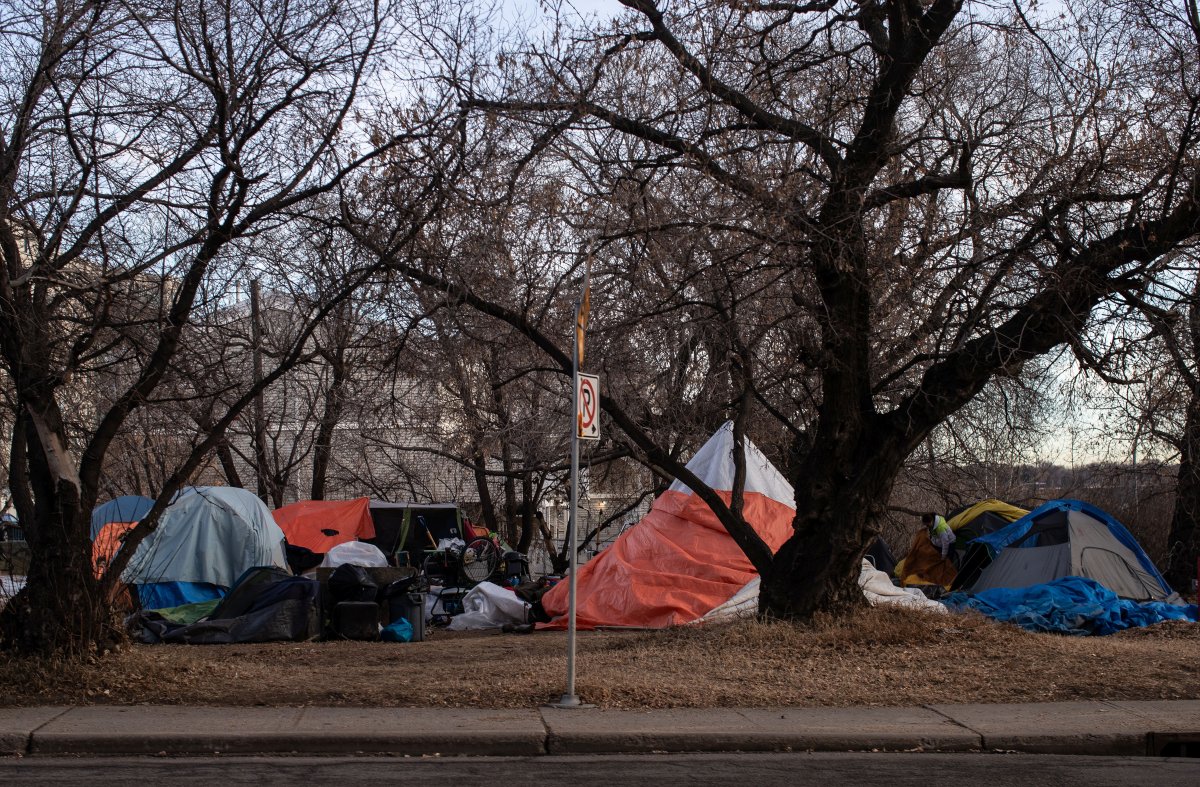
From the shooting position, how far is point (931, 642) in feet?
37.2

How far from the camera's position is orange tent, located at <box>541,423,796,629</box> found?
52.6ft

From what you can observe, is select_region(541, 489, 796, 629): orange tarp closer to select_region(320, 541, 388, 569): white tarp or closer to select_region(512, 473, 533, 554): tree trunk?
select_region(320, 541, 388, 569): white tarp

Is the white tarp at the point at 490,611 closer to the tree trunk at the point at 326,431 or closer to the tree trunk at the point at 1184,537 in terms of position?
the tree trunk at the point at 326,431

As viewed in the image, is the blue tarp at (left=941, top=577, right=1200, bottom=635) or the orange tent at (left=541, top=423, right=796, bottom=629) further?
the orange tent at (left=541, top=423, right=796, bottom=629)

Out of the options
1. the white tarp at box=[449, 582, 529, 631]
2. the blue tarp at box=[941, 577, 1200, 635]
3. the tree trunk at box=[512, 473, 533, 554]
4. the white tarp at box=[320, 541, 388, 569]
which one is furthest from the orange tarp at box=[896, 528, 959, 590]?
the tree trunk at box=[512, 473, 533, 554]

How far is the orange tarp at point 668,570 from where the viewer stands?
16.0 metres

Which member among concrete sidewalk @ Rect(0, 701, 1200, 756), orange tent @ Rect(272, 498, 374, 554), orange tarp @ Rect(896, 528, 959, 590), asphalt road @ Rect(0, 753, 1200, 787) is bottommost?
asphalt road @ Rect(0, 753, 1200, 787)

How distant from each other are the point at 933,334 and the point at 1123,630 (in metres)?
5.29

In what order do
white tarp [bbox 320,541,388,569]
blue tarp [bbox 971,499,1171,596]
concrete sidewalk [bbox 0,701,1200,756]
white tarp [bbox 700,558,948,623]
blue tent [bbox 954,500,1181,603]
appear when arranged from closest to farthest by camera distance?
concrete sidewalk [bbox 0,701,1200,756]
white tarp [bbox 700,558,948,623]
blue tent [bbox 954,500,1181,603]
blue tarp [bbox 971,499,1171,596]
white tarp [bbox 320,541,388,569]

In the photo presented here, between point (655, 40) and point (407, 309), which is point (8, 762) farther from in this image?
point (655, 40)

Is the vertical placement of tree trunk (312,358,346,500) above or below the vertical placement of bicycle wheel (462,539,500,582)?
above

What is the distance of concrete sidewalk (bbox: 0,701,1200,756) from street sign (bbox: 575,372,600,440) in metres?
2.18

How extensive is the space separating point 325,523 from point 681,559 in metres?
9.64

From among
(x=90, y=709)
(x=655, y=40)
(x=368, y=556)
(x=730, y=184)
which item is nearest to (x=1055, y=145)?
(x=730, y=184)
